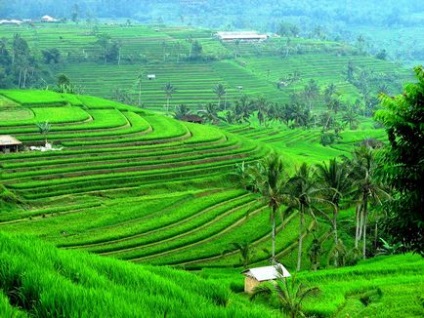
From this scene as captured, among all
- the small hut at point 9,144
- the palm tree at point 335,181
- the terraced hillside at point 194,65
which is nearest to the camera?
the palm tree at point 335,181

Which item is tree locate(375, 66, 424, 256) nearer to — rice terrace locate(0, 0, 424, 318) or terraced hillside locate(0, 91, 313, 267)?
rice terrace locate(0, 0, 424, 318)

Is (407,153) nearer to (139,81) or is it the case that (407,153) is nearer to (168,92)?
(168,92)

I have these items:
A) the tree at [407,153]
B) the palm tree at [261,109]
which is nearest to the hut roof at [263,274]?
the tree at [407,153]

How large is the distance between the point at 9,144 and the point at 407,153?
37695mm

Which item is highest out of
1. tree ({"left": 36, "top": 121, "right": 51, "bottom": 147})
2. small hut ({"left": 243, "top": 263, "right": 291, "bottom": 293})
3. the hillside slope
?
the hillside slope

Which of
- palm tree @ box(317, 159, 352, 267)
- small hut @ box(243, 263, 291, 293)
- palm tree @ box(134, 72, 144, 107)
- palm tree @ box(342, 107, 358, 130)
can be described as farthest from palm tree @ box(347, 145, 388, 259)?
palm tree @ box(134, 72, 144, 107)

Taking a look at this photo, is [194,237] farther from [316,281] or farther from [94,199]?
[316,281]

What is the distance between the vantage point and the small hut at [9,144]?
44.2m

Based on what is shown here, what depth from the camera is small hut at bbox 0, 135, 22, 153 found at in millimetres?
44188

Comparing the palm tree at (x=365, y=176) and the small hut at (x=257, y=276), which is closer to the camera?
the small hut at (x=257, y=276)

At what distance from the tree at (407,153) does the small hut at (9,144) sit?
3709cm

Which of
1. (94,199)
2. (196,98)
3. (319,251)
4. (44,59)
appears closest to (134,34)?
(44,59)

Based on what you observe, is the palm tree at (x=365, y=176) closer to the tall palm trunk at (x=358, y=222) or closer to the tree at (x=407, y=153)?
the tall palm trunk at (x=358, y=222)

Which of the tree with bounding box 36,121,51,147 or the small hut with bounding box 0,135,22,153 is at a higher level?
the tree with bounding box 36,121,51,147
